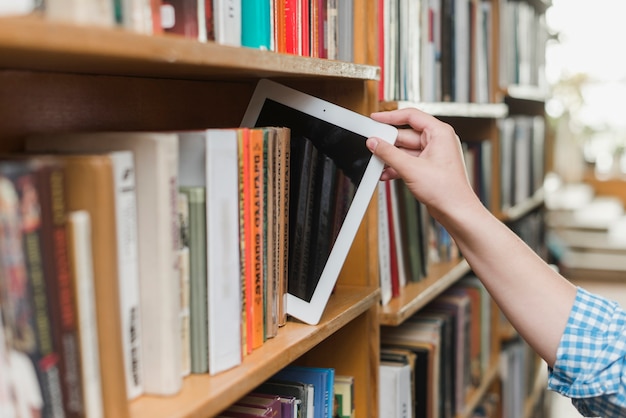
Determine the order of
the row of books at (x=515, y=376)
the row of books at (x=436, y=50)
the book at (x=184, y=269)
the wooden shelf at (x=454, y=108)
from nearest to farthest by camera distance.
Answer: the book at (x=184, y=269) → the wooden shelf at (x=454, y=108) → the row of books at (x=436, y=50) → the row of books at (x=515, y=376)

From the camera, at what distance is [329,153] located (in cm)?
111

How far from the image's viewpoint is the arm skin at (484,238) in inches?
44.5

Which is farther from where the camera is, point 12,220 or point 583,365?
point 583,365

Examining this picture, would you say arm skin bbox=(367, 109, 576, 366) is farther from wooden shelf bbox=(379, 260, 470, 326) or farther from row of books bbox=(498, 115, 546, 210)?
row of books bbox=(498, 115, 546, 210)

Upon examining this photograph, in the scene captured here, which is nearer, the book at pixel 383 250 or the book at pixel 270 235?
the book at pixel 270 235

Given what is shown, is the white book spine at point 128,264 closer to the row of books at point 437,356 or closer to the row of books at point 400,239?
the row of books at point 400,239

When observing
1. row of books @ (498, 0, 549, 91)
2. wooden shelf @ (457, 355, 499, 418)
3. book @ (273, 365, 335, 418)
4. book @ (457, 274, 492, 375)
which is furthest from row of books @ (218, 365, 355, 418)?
row of books @ (498, 0, 549, 91)

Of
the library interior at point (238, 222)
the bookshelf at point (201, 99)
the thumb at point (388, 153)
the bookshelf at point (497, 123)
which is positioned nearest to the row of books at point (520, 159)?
the bookshelf at point (497, 123)

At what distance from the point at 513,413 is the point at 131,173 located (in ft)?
7.86

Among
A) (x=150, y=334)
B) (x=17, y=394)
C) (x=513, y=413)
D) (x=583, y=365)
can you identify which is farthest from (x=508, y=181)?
(x=17, y=394)

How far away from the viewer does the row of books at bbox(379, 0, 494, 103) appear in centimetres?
148

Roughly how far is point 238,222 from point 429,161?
0.38 meters

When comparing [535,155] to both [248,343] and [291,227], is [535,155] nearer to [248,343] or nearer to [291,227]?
[291,227]

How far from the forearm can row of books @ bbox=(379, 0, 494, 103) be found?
0.38 m
